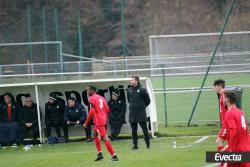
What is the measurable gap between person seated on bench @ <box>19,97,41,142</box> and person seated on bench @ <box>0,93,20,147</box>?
19 cm

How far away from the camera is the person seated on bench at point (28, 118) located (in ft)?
78.5

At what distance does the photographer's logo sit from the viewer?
34.3 ft

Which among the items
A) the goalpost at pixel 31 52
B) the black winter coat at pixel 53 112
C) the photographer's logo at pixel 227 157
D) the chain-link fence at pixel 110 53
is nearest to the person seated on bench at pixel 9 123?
the black winter coat at pixel 53 112

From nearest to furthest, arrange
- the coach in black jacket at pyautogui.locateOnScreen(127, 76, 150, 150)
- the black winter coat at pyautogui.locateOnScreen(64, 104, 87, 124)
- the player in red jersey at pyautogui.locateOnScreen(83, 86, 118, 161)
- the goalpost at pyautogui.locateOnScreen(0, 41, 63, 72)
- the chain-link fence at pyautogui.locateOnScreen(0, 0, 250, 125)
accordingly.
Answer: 1. the player in red jersey at pyautogui.locateOnScreen(83, 86, 118, 161)
2. the coach in black jacket at pyautogui.locateOnScreen(127, 76, 150, 150)
3. the black winter coat at pyautogui.locateOnScreen(64, 104, 87, 124)
4. the chain-link fence at pyautogui.locateOnScreen(0, 0, 250, 125)
5. the goalpost at pyautogui.locateOnScreen(0, 41, 63, 72)

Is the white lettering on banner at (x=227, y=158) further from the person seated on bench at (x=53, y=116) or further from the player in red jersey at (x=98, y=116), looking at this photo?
the person seated on bench at (x=53, y=116)

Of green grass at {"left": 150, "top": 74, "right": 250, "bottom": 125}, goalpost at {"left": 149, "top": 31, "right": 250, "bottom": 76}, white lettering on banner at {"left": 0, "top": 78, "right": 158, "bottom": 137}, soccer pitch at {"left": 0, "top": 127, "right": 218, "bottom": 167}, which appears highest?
goalpost at {"left": 149, "top": 31, "right": 250, "bottom": 76}

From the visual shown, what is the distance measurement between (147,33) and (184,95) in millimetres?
14671

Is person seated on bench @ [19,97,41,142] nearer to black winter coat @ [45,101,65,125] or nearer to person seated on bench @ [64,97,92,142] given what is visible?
black winter coat @ [45,101,65,125]

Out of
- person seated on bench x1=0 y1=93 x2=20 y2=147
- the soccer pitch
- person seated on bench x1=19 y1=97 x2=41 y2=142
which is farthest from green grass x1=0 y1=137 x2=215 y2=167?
person seated on bench x1=19 y1=97 x2=41 y2=142

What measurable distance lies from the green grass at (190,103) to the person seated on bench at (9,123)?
21.8ft

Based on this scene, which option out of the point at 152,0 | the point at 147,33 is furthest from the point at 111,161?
the point at 152,0

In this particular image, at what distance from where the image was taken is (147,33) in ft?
181

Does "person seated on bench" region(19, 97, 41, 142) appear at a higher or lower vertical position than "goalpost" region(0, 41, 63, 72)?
lower

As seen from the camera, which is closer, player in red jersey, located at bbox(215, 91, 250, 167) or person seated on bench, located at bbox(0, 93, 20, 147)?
player in red jersey, located at bbox(215, 91, 250, 167)
